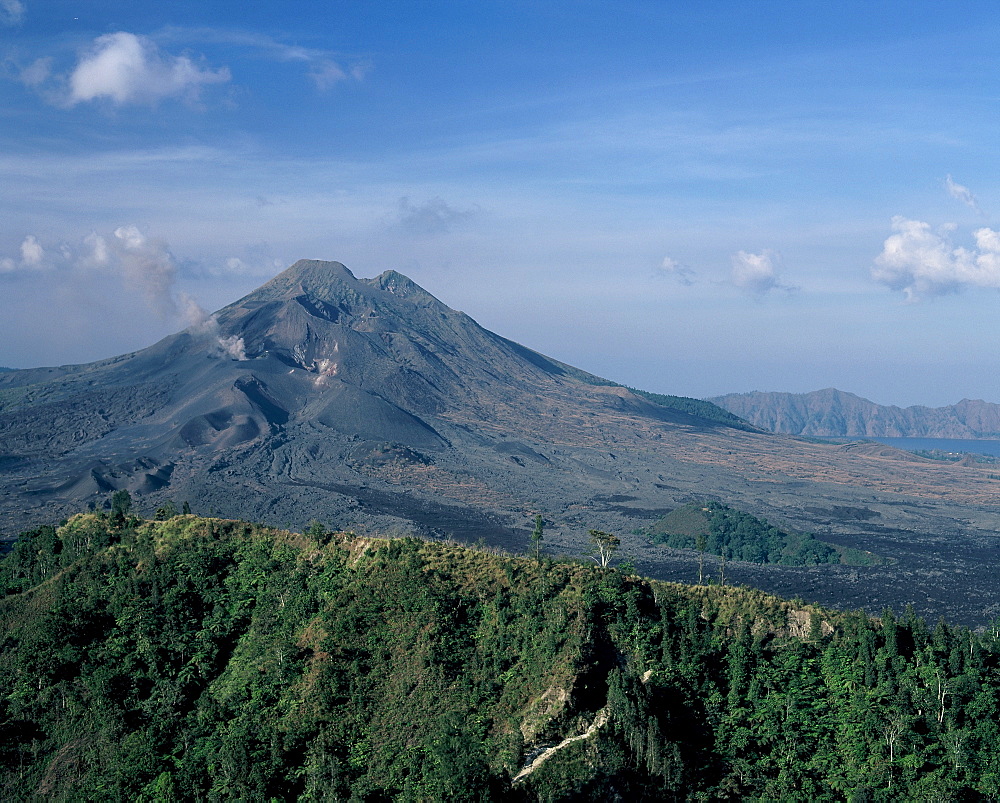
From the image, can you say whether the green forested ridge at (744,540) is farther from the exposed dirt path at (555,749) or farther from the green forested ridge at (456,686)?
the exposed dirt path at (555,749)

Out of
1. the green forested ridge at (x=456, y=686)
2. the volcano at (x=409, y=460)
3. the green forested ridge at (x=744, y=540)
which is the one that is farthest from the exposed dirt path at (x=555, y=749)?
the green forested ridge at (x=744, y=540)

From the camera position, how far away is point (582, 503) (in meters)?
125

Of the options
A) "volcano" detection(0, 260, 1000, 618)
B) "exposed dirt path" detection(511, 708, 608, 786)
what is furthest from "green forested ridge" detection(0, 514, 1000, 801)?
"volcano" detection(0, 260, 1000, 618)

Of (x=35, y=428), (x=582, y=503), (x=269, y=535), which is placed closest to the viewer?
(x=269, y=535)

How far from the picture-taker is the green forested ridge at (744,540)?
10075cm

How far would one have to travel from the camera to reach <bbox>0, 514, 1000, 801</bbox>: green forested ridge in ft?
117

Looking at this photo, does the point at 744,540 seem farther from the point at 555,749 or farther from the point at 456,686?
the point at 555,749

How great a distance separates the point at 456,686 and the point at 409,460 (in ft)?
322

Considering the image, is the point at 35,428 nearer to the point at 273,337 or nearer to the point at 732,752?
the point at 273,337

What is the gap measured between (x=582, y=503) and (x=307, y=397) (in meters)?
Result: 62.1

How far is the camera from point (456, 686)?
1522 inches

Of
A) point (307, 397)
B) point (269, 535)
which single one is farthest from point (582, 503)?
point (269, 535)

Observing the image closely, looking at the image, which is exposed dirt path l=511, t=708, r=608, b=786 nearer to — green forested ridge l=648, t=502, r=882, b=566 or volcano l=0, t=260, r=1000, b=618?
volcano l=0, t=260, r=1000, b=618

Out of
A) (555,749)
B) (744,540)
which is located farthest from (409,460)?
(555,749)
